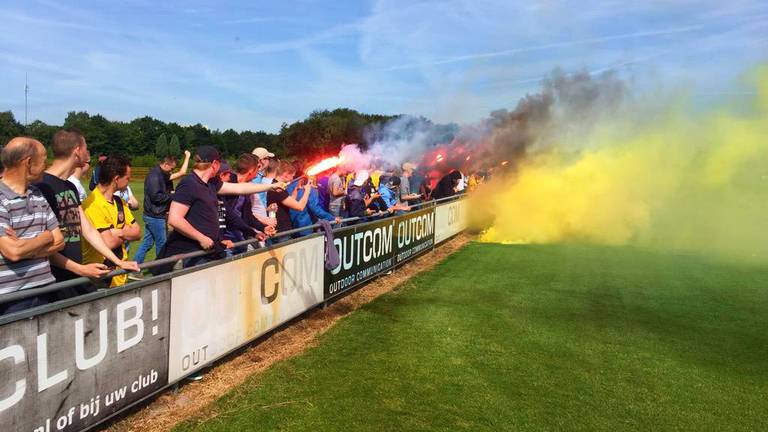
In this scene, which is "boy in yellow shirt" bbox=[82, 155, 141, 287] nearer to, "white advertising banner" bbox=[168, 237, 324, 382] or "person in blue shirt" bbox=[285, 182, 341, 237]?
"white advertising banner" bbox=[168, 237, 324, 382]

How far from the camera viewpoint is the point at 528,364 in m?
5.99

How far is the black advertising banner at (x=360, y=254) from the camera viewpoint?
823 cm

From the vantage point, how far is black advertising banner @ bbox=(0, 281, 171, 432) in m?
3.23

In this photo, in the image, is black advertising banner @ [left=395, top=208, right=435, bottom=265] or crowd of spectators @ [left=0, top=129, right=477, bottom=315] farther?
black advertising banner @ [left=395, top=208, right=435, bottom=265]

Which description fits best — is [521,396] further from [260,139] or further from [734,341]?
[260,139]

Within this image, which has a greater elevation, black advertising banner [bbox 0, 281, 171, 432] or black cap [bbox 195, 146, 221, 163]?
black cap [bbox 195, 146, 221, 163]

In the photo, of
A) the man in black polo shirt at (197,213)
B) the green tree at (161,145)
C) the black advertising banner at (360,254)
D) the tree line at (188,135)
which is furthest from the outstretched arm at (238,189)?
the green tree at (161,145)

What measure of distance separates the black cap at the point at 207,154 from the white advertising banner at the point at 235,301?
3.58 ft

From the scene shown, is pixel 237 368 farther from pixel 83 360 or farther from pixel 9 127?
pixel 9 127

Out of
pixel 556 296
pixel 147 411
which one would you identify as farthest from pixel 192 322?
pixel 556 296

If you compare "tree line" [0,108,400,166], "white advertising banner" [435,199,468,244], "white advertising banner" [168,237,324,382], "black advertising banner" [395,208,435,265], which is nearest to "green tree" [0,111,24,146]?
"tree line" [0,108,400,166]

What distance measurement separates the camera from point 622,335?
7137mm

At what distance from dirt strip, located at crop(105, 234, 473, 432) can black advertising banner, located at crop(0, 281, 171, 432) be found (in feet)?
0.68

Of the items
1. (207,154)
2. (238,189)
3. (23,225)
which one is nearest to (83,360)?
(23,225)
